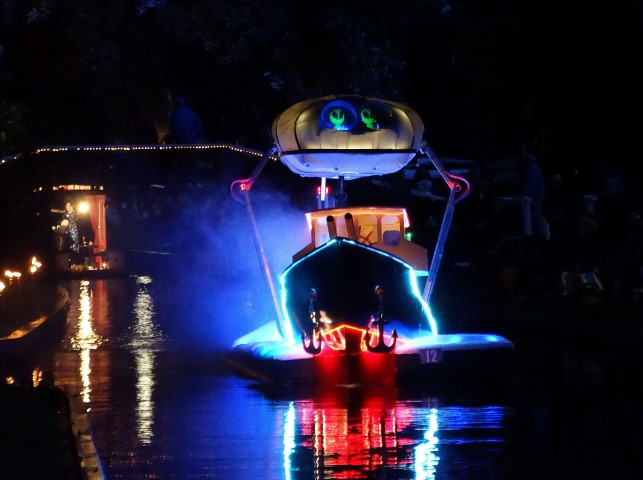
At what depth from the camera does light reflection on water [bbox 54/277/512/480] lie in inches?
402

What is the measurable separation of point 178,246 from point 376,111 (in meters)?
28.9

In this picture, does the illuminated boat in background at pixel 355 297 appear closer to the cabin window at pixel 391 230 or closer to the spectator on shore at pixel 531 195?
the cabin window at pixel 391 230

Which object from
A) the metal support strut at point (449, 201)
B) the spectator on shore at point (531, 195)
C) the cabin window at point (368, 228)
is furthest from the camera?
the spectator on shore at point (531, 195)

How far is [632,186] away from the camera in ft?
99.9

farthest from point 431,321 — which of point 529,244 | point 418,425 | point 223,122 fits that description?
point 223,122

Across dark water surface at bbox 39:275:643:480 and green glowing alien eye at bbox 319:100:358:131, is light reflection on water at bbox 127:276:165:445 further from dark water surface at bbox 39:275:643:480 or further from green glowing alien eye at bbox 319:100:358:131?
green glowing alien eye at bbox 319:100:358:131

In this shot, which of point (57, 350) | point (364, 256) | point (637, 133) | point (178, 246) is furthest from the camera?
point (178, 246)

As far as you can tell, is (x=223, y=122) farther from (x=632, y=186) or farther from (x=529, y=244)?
(x=529, y=244)

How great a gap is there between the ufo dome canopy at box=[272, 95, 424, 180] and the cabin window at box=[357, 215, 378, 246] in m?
0.60

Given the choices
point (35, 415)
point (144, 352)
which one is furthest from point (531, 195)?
point (35, 415)

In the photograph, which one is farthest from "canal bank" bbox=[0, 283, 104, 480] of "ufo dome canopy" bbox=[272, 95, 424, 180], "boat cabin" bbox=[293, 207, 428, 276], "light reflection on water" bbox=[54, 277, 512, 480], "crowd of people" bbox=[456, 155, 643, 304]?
"crowd of people" bbox=[456, 155, 643, 304]

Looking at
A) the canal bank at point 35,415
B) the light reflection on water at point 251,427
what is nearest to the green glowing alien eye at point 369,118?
the light reflection on water at point 251,427

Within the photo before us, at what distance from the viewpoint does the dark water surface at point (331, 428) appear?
10.1 m

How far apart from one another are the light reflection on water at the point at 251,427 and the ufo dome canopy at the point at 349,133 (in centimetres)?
249
